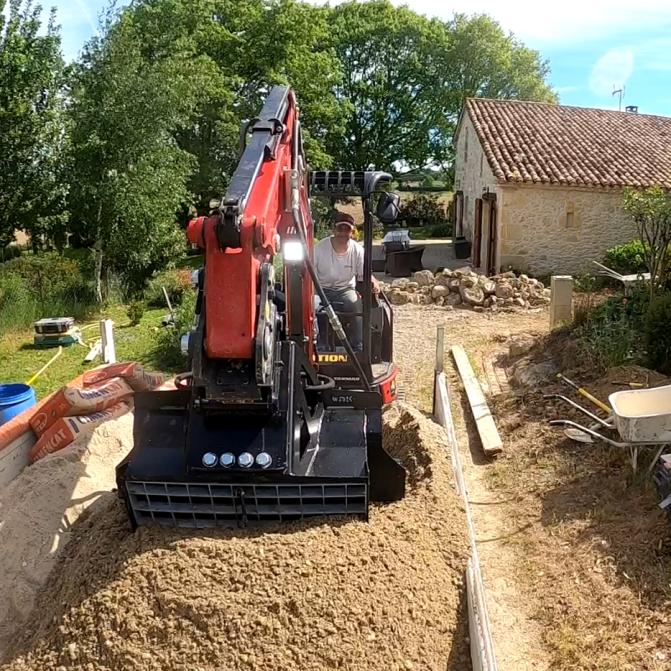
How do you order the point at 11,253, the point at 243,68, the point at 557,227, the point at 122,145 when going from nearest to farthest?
the point at 122,145 < the point at 11,253 < the point at 557,227 < the point at 243,68

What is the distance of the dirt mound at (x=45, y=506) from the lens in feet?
14.1

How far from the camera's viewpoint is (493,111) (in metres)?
21.8

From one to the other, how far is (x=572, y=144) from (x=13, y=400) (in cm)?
1778

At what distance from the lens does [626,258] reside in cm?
1659

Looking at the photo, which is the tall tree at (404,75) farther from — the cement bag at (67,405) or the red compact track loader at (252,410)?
the red compact track loader at (252,410)

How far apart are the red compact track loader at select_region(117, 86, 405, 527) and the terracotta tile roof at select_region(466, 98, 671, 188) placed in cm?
1443

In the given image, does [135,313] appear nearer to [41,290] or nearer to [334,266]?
[41,290]

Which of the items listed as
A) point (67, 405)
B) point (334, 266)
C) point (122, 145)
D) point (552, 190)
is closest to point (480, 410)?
point (334, 266)

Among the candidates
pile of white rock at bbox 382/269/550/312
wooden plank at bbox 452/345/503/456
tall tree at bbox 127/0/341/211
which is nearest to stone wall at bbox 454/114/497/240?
pile of white rock at bbox 382/269/550/312

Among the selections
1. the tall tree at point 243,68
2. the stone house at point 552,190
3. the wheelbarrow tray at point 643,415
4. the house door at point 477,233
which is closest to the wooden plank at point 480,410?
the wheelbarrow tray at point 643,415

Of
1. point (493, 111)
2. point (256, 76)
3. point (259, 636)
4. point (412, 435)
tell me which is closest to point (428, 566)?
point (259, 636)

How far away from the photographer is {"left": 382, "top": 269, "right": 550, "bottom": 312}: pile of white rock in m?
14.6

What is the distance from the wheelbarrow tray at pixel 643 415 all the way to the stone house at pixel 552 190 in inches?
495

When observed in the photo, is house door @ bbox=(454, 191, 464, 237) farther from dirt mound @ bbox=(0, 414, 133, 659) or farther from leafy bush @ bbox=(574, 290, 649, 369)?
dirt mound @ bbox=(0, 414, 133, 659)
